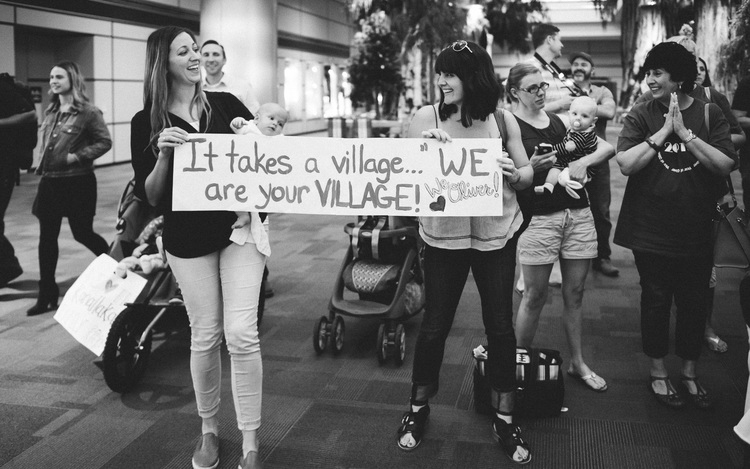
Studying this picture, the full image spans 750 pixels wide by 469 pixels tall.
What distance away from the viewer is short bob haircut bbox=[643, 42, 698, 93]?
411 centimetres

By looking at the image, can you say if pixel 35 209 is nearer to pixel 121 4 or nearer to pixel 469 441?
pixel 469 441

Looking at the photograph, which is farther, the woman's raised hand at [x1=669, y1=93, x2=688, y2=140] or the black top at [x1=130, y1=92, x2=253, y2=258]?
the woman's raised hand at [x1=669, y1=93, x2=688, y2=140]

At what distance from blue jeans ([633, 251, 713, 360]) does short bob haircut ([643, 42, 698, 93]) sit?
3.09 ft

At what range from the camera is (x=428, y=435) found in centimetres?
389

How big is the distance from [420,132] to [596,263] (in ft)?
14.9

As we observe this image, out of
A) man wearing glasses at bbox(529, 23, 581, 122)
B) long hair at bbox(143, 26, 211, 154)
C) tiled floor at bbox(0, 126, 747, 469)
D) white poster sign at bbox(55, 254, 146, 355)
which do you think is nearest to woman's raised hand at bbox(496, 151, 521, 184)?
tiled floor at bbox(0, 126, 747, 469)

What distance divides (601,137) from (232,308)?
474 centimetres

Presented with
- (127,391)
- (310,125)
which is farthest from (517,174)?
(310,125)

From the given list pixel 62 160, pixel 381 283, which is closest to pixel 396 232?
pixel 381 283

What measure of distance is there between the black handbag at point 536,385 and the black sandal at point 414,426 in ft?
1.32

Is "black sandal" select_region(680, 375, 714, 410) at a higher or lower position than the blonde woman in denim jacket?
lower

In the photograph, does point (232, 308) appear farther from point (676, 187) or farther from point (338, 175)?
point (676, 187)

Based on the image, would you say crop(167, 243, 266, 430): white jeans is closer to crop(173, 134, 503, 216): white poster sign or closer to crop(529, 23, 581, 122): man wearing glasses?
crop(173, 134, 503, 216): white poster sign

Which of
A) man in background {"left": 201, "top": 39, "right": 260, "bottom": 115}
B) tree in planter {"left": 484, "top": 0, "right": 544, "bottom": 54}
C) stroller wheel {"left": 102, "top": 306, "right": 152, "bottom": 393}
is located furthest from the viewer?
tree in planter {"left": 484, "top": 0, "right": 544, "bottom": 54}
